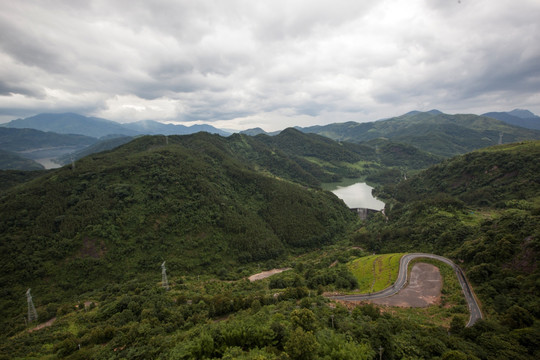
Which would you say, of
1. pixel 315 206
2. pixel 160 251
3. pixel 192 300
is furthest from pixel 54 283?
pixel 315 206

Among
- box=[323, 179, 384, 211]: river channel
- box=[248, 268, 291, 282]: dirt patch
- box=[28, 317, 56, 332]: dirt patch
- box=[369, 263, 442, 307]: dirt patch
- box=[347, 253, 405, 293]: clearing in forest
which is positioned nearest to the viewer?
box=[369, 263, 442, 307]: dirt patch

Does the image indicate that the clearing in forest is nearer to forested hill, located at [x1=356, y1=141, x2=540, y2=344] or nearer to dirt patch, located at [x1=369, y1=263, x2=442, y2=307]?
dirt patch, located at [x1=369, y1=263, x2=442, y2=307]

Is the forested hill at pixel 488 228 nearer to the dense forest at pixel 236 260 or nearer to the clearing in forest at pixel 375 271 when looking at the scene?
the dense forest at pixel 236 260

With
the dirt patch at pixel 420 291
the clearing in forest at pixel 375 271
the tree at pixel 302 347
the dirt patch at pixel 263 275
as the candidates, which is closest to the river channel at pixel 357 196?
the clearing in forest at pixel 375 271

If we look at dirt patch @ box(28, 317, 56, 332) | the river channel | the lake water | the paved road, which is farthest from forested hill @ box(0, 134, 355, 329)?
the river channel

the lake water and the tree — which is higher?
the tree

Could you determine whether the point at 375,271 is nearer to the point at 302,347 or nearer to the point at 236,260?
the point at 302,347

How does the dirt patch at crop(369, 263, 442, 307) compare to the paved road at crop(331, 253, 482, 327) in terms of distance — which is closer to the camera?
the paved road at crop(331, 253, 482, 327)
